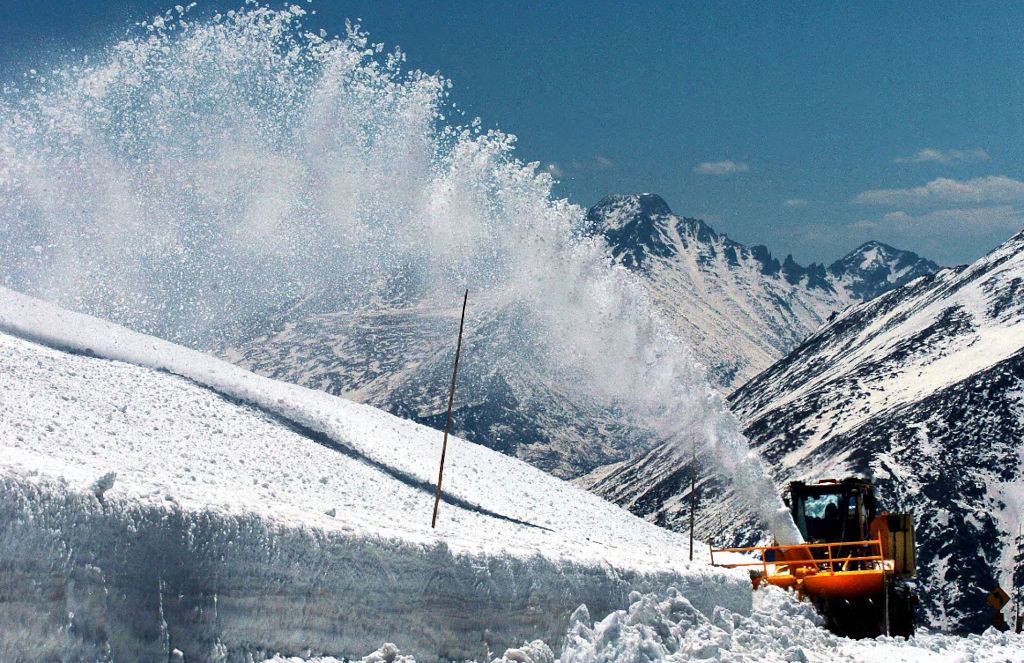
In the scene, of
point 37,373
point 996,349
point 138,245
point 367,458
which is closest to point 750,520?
point 996,349

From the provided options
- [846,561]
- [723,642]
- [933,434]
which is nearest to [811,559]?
[846,561]

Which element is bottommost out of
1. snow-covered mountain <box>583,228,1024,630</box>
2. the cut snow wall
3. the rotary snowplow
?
the cut snow wall

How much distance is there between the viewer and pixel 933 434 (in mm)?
94562

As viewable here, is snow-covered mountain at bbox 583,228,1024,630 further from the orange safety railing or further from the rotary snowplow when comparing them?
the orange safety railing

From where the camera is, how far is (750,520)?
92.1 meters

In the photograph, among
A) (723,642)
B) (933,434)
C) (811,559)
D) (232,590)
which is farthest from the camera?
(933,434)

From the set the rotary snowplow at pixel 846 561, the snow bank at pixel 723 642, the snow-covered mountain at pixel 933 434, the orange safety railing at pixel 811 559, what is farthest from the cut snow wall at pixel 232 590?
the snow-covered mountain at pixel 933 434

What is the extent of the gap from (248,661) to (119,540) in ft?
5.89

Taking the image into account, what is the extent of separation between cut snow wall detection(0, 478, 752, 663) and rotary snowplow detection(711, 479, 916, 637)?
8.89 metres

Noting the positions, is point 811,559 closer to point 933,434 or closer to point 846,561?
point 846,561

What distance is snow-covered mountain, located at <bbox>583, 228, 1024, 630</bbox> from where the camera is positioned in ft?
251

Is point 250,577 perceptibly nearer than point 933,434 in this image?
Yes

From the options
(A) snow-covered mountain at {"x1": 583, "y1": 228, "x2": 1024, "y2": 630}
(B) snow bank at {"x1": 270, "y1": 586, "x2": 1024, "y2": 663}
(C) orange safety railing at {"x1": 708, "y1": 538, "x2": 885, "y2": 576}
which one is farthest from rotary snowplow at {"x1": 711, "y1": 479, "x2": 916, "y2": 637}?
(A) snow-covered mountain at {"x1": 583, "y1": 228, "x2": 1024, "y2": 630}

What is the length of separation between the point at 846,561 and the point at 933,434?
78288 mm
